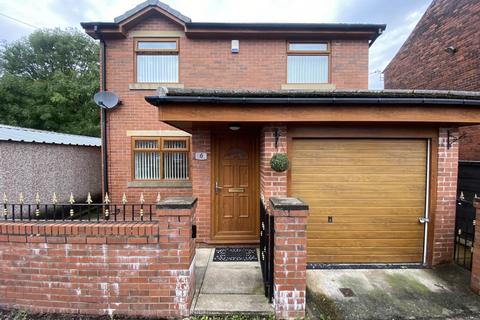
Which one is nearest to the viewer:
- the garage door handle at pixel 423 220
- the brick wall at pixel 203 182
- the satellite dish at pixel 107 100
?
the garage door handle at pixel 423 220

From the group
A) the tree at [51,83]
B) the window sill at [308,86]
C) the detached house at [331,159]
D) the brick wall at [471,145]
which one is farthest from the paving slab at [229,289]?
the tree at [51,83]

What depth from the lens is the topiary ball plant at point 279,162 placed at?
3525 mm

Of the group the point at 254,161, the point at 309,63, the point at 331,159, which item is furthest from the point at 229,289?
the point at 309,63

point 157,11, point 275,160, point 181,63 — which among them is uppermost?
point 157,11

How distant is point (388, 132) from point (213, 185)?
3.49 metres

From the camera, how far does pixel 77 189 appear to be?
7.54 m

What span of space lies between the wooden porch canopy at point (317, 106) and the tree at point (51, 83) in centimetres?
1459

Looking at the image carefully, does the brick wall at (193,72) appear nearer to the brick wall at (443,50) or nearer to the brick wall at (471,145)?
the brick wall at (443,50)

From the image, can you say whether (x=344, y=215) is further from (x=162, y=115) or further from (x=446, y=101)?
(x=162, y=115)

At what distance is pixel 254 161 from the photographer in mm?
4809

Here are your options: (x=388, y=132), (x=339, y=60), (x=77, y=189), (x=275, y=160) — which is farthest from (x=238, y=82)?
(x=77, y=189)

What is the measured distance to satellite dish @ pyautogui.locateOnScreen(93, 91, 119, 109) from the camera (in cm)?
602

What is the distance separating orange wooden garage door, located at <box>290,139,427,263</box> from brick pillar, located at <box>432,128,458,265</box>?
210 millimetres

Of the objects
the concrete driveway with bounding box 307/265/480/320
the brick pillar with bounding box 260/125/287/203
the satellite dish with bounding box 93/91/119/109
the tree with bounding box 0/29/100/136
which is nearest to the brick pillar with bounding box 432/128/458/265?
the concrete driveway with bounding box 307/265/480/320
